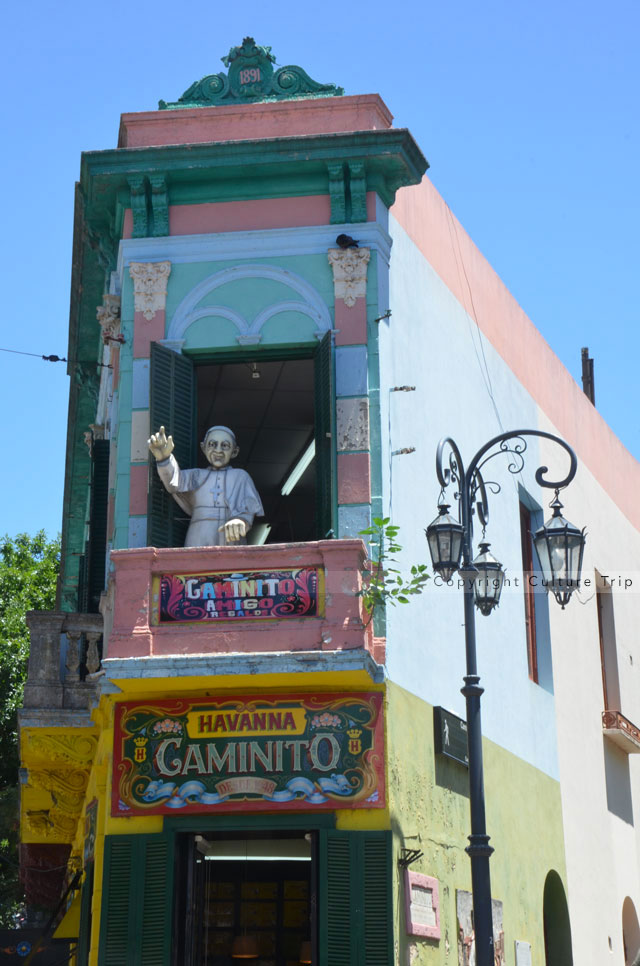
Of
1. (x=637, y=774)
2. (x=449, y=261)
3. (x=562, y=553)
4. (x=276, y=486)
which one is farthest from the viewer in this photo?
(x=637, y=774)

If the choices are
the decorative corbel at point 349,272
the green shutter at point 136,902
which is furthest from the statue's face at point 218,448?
the green shutter at point 136,902

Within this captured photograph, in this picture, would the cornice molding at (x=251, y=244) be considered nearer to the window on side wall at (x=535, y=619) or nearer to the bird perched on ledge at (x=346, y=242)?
the bird perched on ledge at (x=346, y=242)

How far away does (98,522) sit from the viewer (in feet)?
56.7

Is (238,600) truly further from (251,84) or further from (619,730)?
(619,730)

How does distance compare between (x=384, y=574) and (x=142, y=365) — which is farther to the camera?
(x=142, y=365)

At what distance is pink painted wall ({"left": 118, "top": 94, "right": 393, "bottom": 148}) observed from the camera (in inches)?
558

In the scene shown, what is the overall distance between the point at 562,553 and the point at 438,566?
97cm

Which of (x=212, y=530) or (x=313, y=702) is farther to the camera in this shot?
(x=212, y=530)

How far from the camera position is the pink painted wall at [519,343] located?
15938 mm

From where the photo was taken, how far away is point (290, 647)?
39.1 ft

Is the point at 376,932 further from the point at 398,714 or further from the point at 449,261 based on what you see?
the point at 449,261

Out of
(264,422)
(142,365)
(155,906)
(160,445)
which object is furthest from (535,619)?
(155,906)

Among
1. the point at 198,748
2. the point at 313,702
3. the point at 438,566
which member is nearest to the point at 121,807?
the point at 198,748

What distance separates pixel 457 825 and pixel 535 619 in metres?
4.84
